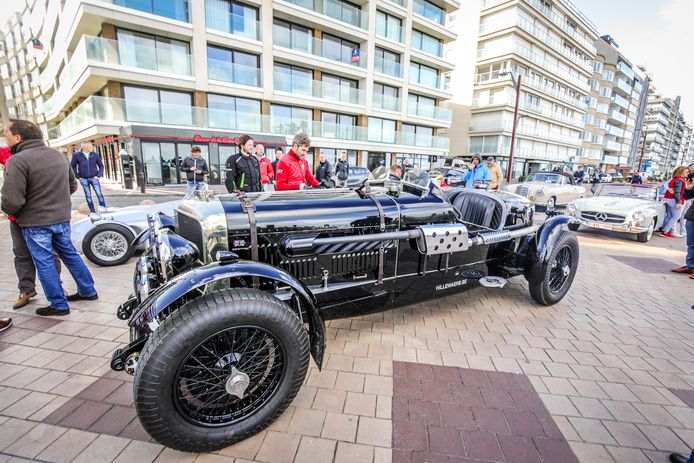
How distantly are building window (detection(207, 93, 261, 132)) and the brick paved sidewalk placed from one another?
16172 millimetres

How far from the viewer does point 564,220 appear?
4.09 metres

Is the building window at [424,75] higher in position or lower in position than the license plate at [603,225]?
higher

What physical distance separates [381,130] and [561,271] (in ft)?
76.5

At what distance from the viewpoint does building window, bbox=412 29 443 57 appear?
26.7 m

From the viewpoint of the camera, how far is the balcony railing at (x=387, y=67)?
79.6 feet

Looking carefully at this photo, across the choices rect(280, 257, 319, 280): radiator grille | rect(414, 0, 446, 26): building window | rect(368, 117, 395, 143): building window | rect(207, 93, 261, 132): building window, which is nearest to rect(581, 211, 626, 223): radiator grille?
rect(280, 257, 319, 280): radiator grille

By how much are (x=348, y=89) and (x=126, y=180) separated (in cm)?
1534

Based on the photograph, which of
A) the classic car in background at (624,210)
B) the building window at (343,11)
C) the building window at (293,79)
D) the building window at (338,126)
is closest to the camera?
the classic car in background at (624,210)

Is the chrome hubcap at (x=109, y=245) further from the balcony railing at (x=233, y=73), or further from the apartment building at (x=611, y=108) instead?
the apartment building at (x=611, y=108)

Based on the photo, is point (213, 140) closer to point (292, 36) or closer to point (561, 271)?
point (292, 36)

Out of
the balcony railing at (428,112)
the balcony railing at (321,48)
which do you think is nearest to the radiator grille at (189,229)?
the balcony railing at (321,48)

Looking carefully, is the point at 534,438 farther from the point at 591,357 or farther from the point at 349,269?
the point at 349,269

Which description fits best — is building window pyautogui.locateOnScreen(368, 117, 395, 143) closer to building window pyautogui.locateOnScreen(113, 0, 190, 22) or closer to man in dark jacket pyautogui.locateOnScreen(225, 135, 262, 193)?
building window pyautogui.locateOnScreen(113, 0, 190, 22)

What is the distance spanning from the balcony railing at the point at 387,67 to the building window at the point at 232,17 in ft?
30.2
